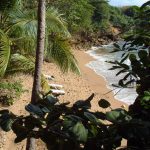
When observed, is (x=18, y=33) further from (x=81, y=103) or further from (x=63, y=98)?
(x=81, y=103)

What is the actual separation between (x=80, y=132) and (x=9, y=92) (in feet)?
39.9

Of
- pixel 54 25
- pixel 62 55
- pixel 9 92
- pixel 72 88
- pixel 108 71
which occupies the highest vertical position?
pixel 54 25

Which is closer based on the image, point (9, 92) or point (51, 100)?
point (51, 100)

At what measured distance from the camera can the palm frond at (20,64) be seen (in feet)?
34.2

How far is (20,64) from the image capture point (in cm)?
1051

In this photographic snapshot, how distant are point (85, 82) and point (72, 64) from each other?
12.0 metres

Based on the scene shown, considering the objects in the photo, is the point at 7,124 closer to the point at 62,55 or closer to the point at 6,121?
the point at 6,121

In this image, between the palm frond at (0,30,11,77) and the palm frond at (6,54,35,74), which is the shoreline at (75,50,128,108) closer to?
the palm frond at (6,54,35,74)

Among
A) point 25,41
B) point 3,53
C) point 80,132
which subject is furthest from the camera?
point 25,41

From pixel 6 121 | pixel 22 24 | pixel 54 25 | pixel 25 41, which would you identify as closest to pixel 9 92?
pixel 25 41

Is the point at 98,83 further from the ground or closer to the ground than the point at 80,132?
closer to the ground

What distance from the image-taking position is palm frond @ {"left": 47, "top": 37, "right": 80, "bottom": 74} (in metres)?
9.70

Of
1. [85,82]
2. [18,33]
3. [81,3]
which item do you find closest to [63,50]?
[18,33]

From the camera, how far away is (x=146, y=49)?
2.16 meters
